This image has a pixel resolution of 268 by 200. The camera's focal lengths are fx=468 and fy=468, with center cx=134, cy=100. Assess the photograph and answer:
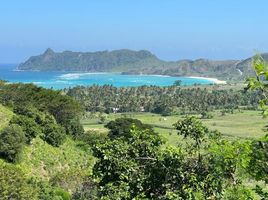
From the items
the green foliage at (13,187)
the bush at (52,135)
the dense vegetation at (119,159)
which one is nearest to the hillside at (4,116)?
the dense vegetation at (119,159)

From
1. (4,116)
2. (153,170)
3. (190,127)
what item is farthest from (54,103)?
(190,127)

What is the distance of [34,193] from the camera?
90.1ft

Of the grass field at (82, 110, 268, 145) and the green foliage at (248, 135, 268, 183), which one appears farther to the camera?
the grass field at (82, 110, 268, 145)

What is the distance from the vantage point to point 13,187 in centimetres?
2584

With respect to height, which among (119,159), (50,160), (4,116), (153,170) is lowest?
(50,160)

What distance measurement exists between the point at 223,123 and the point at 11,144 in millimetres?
57504

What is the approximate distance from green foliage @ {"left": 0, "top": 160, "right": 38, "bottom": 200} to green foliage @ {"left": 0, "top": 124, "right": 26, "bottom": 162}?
7.49m

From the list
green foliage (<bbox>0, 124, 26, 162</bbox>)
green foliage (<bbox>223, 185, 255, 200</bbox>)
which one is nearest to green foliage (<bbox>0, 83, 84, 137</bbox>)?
green foliage (<bbox>0, 124, 26, 162</bbox>)

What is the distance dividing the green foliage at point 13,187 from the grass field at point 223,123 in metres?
43.2

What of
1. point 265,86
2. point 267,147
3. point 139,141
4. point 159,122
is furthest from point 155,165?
point 159,122

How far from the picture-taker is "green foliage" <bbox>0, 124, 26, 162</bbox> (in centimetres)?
3472

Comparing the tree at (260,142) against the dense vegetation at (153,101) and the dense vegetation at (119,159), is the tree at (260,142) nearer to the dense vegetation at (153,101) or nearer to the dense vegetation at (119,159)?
the dense vegetation at (119,159)

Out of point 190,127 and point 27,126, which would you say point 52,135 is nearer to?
point 27,126

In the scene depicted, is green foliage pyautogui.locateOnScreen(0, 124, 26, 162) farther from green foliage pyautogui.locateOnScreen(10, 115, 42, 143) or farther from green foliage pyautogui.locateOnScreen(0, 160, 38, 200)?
green foliage pyautogui.locateOnScreen(0, 160, 38, 200)
